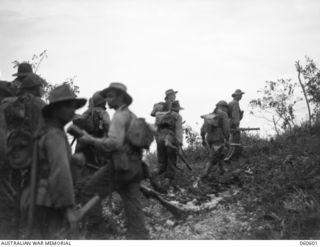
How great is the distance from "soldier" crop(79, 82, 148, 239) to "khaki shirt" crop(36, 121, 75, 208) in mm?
950

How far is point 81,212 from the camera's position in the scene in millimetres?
5395

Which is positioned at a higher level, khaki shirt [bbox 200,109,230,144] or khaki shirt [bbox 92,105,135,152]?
khaki shirt [bbox 200,109,230,144]

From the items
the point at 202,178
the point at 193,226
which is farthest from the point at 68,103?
the point at 202,178

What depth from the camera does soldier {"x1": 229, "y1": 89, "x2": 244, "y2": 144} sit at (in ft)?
50.2

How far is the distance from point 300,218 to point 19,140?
456 cm

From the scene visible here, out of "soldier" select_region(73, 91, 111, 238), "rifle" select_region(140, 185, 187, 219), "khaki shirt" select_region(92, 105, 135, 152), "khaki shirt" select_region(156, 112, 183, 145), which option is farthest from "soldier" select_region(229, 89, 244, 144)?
"khaki shirt" select_region(92, 105, 135, 152)

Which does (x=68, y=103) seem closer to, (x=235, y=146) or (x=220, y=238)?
(x=220, y=238)

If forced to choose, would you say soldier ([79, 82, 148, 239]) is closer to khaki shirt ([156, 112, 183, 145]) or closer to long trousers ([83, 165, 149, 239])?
long trousers ([83, 165, 149, 239])

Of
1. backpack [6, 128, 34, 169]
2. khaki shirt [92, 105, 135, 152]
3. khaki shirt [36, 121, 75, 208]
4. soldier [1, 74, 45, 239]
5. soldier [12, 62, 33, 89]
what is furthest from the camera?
soldier [12, 62, 33, 89]

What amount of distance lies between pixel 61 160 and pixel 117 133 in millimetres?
1289

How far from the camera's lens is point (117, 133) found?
6.51m

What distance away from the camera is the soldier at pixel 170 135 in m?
12.3

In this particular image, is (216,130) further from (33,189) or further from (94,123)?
(33,189)

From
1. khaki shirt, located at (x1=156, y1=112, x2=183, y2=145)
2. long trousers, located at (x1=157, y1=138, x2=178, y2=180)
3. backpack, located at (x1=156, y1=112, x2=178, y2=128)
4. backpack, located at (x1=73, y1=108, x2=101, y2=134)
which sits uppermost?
backpack, located at (x1=156, y1=112, x2=178, y2=128)
